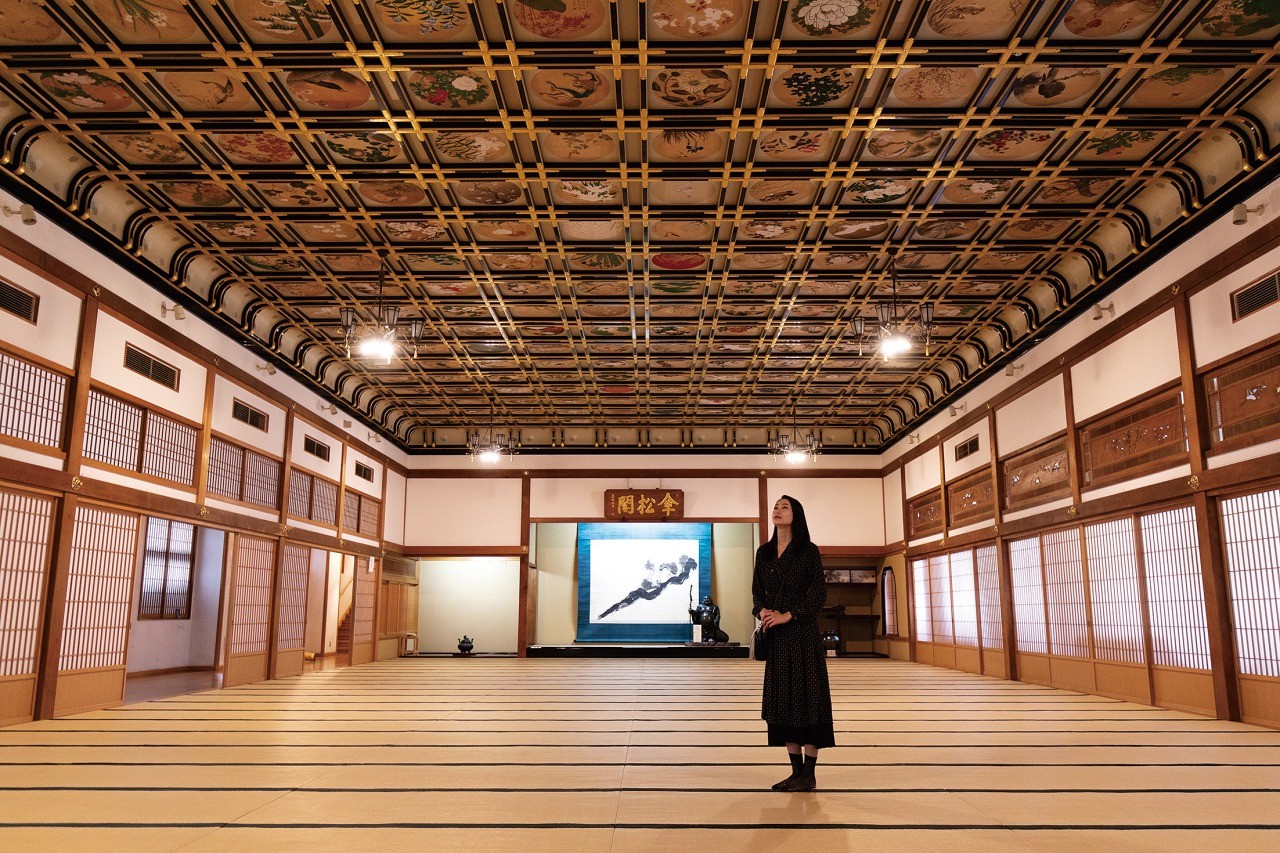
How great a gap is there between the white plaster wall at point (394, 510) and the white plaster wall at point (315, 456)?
7.16 feet

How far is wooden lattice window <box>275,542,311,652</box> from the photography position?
11508 millimetres

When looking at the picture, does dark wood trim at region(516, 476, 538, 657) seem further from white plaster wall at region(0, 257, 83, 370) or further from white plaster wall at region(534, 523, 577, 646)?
white plaster wall at region(0, 257, 83, 370)

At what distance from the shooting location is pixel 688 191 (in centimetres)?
761

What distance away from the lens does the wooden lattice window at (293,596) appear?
1151cm

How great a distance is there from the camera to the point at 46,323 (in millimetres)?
6805

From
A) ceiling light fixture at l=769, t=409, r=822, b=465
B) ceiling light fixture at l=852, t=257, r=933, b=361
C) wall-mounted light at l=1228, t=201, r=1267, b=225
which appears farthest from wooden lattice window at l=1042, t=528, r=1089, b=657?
ceiling light fixture at l=769, t=409, r=822, b=465

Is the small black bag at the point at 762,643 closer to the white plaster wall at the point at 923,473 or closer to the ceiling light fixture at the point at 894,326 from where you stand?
the ceiling light fixture at the point at 894,326

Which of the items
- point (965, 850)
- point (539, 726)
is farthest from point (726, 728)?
point (965, 850)

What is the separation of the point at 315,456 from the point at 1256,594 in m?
10.9

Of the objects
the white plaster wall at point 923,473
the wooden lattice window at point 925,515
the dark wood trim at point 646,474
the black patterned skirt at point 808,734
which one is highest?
the dark wood trim at point 646,474

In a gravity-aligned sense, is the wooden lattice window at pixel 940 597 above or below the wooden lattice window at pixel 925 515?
below

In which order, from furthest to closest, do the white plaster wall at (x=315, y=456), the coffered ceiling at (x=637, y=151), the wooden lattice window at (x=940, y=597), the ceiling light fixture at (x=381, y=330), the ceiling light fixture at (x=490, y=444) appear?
the ceiling light fixture at (x=490, y=444) < the wooden lattice window at (x=940, y=597) < the white plaster wall at (x=315, y=456) < the ceiling light fixture at (x=381, y=330) < the coffered ceiling at (x=637, y=151)

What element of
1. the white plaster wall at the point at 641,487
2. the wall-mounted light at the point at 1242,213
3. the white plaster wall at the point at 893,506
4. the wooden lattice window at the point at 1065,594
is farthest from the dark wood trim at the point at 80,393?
the white plaster wall at the point at 893,506

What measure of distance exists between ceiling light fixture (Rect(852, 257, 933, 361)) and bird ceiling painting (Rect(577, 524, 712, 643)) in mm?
8134
